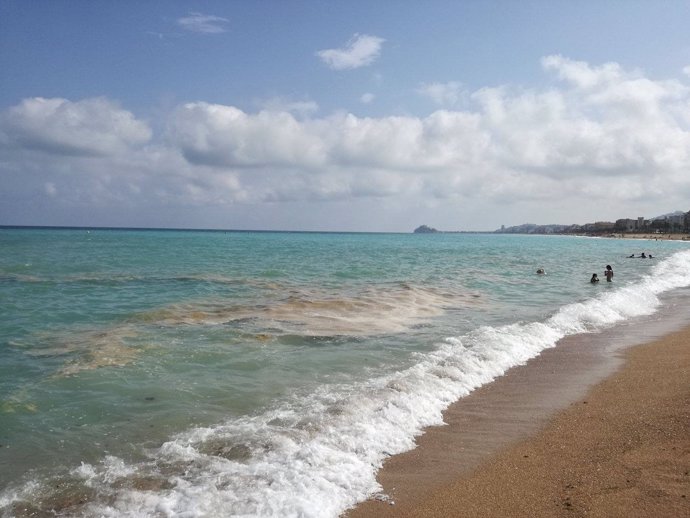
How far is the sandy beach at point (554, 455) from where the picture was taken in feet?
15.9

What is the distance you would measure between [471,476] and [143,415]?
474 cm

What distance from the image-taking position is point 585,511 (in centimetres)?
465

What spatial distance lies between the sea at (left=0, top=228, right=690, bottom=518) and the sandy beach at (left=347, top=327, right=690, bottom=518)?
0.43 metres

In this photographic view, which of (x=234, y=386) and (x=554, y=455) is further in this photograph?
(x=234, y=386)

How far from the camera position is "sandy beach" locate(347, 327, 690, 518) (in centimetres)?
484

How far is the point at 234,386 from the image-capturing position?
8516 millimetres

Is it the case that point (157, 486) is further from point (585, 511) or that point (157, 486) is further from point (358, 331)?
point (358, 331)

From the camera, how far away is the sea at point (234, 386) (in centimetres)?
520

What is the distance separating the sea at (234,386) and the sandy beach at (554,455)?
43 cm

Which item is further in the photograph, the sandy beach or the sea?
the sea

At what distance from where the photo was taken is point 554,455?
19.5ft

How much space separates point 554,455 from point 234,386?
5.17m

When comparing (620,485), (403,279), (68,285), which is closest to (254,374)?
(620,485)

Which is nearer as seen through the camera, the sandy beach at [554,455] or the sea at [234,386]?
the sandy beach at [554,455]
